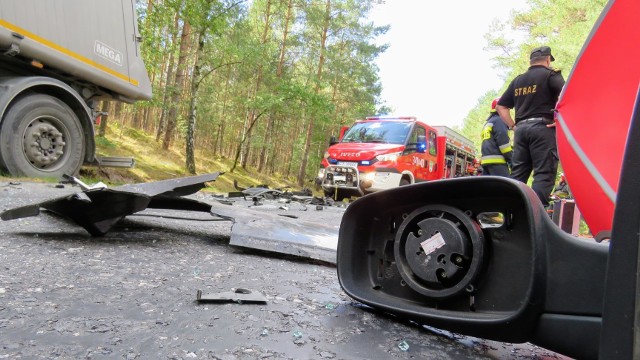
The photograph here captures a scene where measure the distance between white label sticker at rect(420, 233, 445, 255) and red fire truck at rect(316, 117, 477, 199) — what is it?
7.21 m

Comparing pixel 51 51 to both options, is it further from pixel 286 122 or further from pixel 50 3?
pixel 286 122

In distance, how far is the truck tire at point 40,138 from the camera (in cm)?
452

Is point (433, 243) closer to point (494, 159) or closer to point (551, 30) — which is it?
point (494, 159)

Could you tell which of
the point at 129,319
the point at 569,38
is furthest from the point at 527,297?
the point at 569,38

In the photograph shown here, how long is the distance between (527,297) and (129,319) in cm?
114

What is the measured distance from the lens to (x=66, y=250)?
73.7 inches

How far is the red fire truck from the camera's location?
880 cm

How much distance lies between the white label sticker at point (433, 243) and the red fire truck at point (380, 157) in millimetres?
7211

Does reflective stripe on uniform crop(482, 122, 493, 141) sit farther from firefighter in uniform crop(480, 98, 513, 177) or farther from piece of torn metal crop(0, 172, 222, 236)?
piece of torn metal crop(0, 172, 222, 236)

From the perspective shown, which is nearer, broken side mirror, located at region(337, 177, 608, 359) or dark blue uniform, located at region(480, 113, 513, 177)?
broken side mirror, located at region(337, 177, 608, 359)

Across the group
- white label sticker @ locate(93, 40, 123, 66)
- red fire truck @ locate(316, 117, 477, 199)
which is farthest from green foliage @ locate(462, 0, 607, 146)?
white label sticker @ locate(93, 40, 123, 66)

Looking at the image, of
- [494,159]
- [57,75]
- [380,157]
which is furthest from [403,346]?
[380,157]

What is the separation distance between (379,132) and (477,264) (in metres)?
9.04

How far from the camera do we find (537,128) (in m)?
3.86
